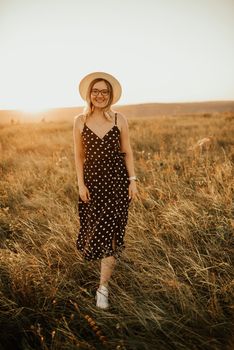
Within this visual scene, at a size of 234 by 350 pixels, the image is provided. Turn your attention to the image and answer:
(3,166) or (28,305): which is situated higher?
(3,166)

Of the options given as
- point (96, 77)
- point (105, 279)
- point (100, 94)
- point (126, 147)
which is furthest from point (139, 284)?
point (96, 77)

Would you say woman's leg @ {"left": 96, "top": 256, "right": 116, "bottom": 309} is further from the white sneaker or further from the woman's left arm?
the woman's left arm

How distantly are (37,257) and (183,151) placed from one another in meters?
4.44

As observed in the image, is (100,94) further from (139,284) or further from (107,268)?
(139,284)

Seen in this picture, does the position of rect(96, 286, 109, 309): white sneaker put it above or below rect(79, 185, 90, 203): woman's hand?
below

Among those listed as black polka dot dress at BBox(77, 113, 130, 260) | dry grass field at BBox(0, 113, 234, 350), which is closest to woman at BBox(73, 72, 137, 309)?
black polka dot dress at BBox(77, 113, 130, 260)

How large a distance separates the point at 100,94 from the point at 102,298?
1.51 meters

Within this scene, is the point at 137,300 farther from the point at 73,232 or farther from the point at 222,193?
the point at 222,193

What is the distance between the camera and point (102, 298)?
217 cm

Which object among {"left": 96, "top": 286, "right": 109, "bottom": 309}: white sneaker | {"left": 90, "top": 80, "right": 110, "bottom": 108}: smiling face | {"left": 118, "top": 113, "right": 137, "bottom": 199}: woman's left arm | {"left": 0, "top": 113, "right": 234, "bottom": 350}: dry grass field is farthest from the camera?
{"left": 118, "top": 113, "right": 137, "bottom": 199}: woman's left arm

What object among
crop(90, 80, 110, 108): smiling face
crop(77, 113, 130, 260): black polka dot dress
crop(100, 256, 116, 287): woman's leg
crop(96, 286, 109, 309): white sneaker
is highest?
crop(90, 80, 110, 108): smiling face

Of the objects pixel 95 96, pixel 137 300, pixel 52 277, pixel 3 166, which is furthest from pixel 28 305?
pixel 3 166

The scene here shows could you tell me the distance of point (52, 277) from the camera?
2.42 metres

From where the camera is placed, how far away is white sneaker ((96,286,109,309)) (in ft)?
7.01
